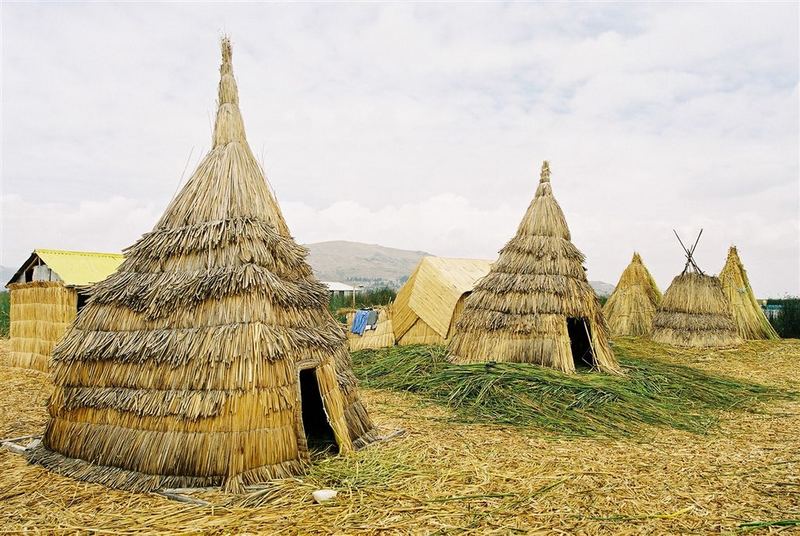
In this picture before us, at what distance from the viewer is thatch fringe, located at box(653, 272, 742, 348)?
62.6 ft

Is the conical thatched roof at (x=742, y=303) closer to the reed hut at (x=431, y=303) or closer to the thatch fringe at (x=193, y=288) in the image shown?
the reed hut at (x=431, y=303)

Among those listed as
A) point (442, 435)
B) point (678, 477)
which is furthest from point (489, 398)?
point (678, 477)

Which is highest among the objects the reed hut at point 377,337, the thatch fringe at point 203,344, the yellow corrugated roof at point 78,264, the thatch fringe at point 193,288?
the yellow corrugated roof at point 78,264

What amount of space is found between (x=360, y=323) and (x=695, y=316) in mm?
11298

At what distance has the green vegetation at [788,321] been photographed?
74.5ft

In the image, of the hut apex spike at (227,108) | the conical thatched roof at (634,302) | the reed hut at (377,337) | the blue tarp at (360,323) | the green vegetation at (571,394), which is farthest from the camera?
the conical thatched roof at (634,302)

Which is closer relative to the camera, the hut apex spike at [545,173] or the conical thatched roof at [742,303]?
the hut apex spike at [545,173]

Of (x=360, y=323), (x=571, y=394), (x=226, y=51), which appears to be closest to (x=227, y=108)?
(x=226, y=51)

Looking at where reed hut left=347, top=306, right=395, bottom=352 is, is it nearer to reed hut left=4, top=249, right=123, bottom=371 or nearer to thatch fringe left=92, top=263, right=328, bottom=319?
reed hut left=4, top=249, right=123, bottom=371

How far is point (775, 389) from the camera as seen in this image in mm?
11812

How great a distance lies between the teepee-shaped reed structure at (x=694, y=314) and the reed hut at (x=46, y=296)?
57.8ft

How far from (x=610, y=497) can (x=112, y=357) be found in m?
5.41

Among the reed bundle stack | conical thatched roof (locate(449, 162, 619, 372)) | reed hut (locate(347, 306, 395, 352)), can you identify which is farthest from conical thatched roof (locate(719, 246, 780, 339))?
the reed bundle stack

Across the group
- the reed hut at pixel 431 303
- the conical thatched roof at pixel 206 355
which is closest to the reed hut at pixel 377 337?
the reed hut at pixel 431 303
